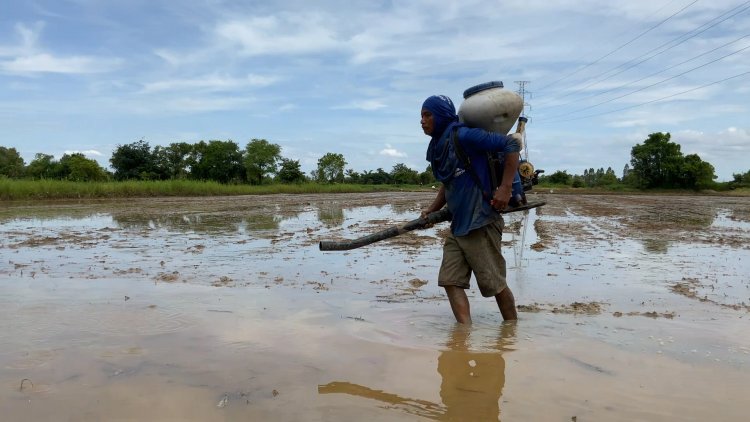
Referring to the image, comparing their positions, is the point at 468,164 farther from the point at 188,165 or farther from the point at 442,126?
the point at 188,165

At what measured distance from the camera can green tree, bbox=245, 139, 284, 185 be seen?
55688 mm

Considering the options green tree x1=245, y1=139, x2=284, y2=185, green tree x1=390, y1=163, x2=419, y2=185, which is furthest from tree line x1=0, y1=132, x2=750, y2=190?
green tree x1=390, y1=163, x2=419, y2=185

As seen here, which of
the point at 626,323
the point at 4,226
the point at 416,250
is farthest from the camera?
the point at 4,226

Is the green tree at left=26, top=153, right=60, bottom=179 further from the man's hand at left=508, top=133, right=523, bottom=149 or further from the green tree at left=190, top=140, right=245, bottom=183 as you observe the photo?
the man's hand at left=508, top=133, right=523, bottom=149

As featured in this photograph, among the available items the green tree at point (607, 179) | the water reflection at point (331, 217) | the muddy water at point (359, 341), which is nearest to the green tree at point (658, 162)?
the green tree at point (607, 179)

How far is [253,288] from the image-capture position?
4.97 m

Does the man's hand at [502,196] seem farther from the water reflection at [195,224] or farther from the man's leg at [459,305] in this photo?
the water reflection at [195,224]

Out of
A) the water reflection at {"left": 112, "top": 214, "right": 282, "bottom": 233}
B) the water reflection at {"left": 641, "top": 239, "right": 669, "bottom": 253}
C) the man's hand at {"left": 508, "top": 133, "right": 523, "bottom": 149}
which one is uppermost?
the man's hand at {"left": 508, "top": 133, "right": 523, "bottom": 149}

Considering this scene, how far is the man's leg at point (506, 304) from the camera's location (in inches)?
146

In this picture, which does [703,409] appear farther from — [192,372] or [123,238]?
[123,238]

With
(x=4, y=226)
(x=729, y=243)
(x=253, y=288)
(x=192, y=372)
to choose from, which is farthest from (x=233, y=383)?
(x=4, y=226)

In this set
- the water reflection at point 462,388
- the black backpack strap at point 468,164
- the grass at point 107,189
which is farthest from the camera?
the grass at point 107,189

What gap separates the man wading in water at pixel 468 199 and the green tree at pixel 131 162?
153 feet

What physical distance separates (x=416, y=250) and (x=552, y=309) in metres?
3.77
